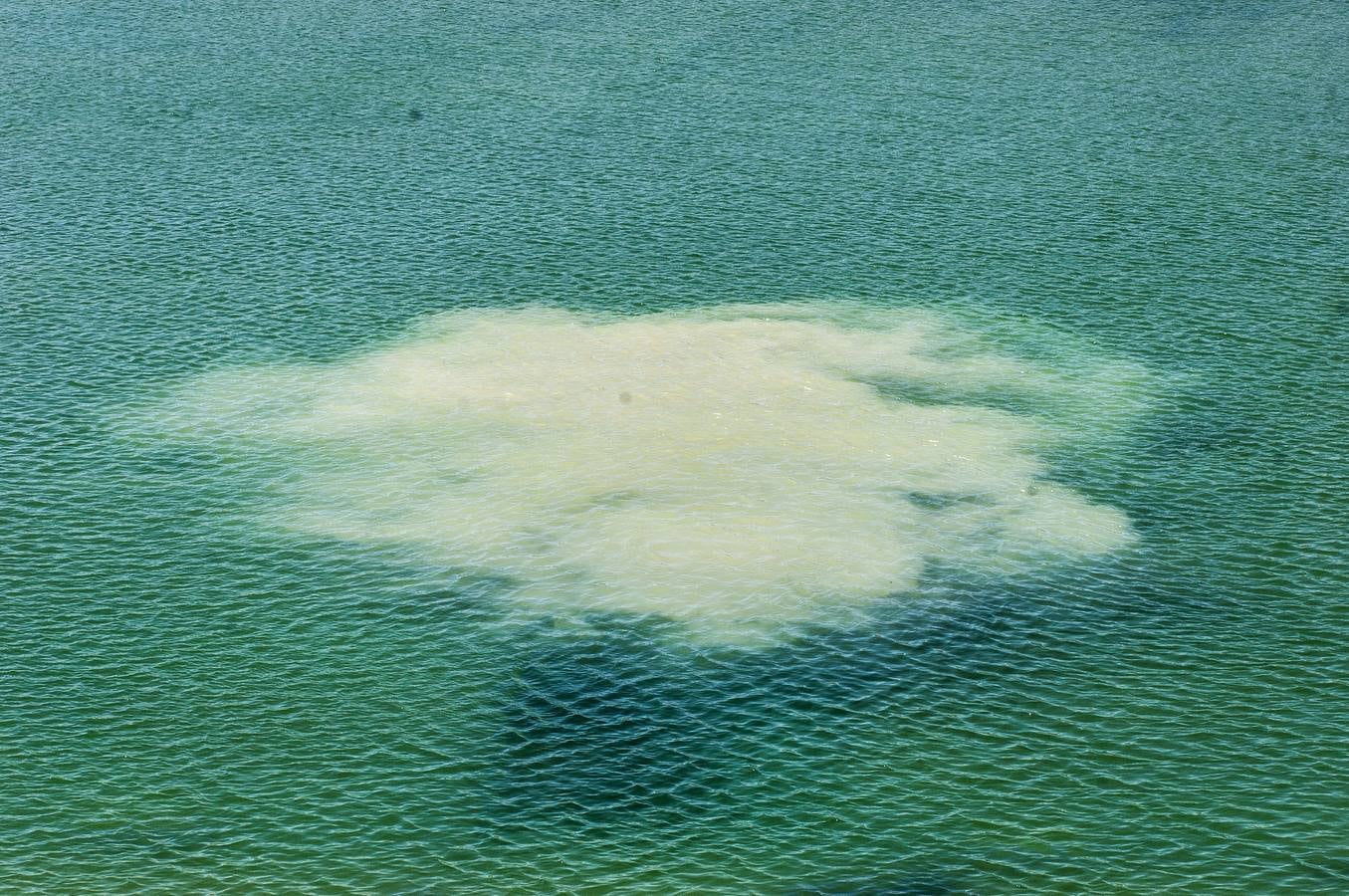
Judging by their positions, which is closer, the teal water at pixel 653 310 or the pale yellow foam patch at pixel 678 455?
the teal water at pixel 653 310

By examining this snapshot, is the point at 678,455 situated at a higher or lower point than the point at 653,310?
lower

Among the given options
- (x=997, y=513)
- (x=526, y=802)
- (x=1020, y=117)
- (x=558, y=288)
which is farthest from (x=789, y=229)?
(x=526, y=802)

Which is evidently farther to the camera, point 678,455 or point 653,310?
point 653,310

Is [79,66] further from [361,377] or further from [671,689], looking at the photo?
[671,689]

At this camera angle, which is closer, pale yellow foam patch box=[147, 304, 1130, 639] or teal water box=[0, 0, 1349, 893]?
teal water box=[0, 0, 1349, 893]
